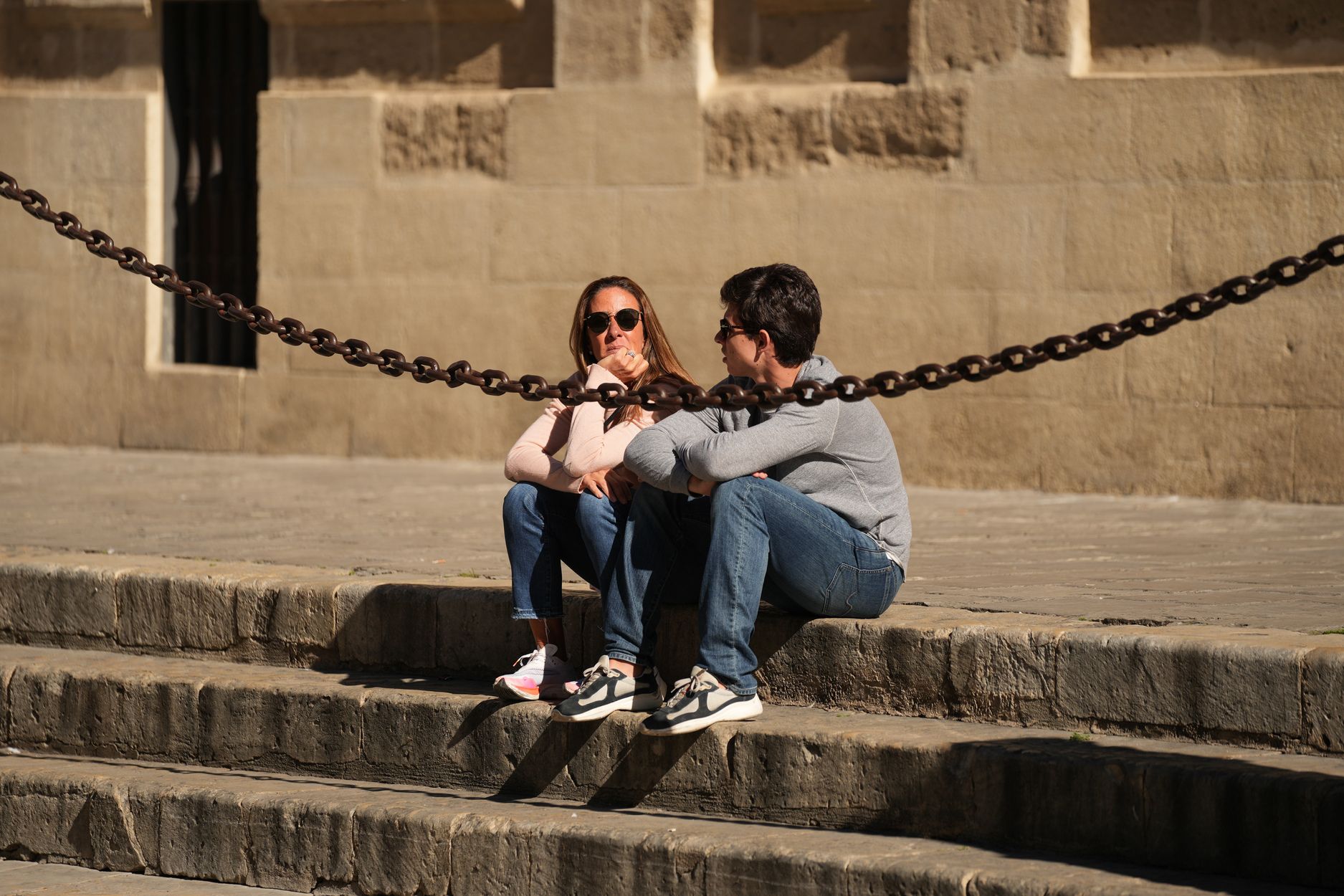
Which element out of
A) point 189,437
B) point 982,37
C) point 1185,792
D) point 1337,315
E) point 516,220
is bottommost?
point 1185,792

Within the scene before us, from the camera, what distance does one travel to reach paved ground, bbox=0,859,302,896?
14.6 ft

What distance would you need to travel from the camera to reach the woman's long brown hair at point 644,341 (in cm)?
468

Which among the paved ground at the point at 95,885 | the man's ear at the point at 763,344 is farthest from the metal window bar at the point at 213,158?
the man's ear at the point at 763,344

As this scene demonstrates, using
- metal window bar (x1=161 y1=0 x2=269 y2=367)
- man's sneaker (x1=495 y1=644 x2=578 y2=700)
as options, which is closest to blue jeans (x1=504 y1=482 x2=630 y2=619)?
man's sneaker (x1=495 y1=644 x2=578 y2=700)

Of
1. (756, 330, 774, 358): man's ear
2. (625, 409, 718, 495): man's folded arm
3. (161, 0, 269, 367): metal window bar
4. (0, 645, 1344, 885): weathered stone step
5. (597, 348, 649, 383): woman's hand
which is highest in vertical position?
(161, 0, 269, 367): metal window bar

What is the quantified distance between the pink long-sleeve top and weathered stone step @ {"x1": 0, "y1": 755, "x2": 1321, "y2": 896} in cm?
83

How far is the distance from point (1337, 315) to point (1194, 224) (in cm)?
67

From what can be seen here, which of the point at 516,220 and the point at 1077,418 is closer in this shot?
the point at 1077,418

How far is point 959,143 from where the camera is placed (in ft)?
24.2

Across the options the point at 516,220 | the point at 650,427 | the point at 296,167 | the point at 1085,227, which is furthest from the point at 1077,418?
the point at 296,167

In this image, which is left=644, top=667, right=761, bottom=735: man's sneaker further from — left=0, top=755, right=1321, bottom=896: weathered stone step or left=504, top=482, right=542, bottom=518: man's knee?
left=504, top=482, right=542, bottom=518: man's knee

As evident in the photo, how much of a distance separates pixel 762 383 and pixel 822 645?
74cm

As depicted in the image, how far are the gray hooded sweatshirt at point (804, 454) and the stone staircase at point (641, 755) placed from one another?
287 millimetres

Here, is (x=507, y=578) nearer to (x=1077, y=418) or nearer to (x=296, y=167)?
(x=1077, y=418)
